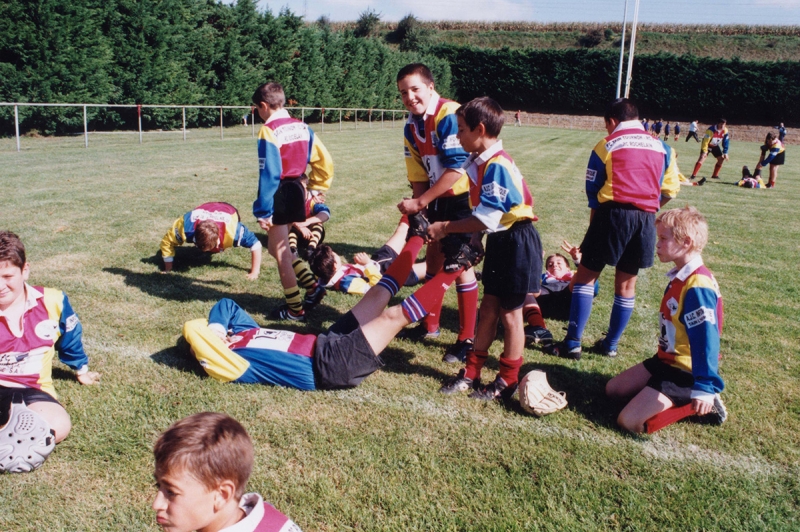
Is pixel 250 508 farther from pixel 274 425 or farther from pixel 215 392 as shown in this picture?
pixel 215 392

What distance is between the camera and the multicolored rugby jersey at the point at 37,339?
10.2 feet

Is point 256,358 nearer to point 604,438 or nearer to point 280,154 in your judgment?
point 280,154

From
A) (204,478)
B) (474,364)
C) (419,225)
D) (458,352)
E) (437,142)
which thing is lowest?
(458,352)

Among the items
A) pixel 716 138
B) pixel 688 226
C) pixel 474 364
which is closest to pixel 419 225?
pixel 474 364

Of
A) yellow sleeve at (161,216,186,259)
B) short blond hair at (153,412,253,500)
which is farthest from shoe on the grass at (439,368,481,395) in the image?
yellow sleeve at (161,216,186,259)

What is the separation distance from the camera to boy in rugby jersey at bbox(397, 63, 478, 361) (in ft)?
13.8

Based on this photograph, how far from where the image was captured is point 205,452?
1731mm

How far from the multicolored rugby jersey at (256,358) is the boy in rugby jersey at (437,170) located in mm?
1018

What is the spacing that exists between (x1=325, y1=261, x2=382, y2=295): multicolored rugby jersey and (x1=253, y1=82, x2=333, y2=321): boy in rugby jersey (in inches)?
21.2

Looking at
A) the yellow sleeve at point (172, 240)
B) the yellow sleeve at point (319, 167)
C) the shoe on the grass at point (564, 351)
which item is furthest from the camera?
the yellow sleeve at point (172, 240)

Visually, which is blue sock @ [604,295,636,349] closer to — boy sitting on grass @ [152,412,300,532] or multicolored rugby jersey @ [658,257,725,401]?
multicolored rugby jersey @ [658,257,725,401]

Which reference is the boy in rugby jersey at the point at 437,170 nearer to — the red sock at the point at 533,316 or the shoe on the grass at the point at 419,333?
the shoe on the grass at the point at 419,333

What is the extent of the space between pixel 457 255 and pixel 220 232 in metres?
3.21

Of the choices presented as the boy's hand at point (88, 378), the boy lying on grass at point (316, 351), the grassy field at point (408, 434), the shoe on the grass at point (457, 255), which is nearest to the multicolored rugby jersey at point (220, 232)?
the grassy field at point (408, 434)
